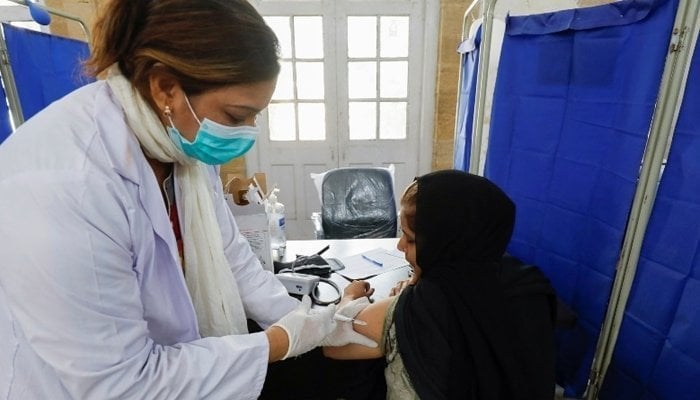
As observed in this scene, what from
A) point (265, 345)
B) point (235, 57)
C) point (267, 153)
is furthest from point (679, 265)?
point (267, 153)

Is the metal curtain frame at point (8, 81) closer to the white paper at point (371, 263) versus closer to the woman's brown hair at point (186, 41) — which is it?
the woman's brown hair at point (186, 41)

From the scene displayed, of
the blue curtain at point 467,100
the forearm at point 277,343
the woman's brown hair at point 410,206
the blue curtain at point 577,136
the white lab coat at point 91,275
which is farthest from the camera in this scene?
the blue curtain at point 467,100

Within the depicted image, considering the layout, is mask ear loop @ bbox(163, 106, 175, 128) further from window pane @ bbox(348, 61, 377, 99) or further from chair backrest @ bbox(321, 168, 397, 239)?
window pane @ bbox(348, 61, 377, 99)

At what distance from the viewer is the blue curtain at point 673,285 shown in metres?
1.02

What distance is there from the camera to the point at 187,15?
2.11ft

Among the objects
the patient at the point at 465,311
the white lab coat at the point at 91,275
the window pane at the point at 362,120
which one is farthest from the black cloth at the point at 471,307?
the window pane at the point at 362,120

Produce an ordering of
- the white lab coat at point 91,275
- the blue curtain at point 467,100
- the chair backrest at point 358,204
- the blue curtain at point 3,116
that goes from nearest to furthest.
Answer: the white lab coat at point 91,275, the blue curtain at point 3,116, the blue curtain at point 467,100, the chair backrest at point 358,204

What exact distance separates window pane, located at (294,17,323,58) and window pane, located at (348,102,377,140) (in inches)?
20.9

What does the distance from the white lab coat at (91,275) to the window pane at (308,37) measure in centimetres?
274

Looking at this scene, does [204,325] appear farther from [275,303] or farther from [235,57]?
[235,57]

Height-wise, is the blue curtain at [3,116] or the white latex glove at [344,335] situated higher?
the blue curtain at [3,116]

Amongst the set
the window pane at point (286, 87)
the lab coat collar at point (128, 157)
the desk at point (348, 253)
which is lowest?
the desk at point (348, 253)

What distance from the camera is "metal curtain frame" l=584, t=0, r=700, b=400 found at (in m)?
1.00

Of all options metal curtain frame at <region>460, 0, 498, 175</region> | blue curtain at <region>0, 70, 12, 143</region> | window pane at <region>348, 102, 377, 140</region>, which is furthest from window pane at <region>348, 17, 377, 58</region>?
blue curtain at <region>0, 70, 12, 143</region>
